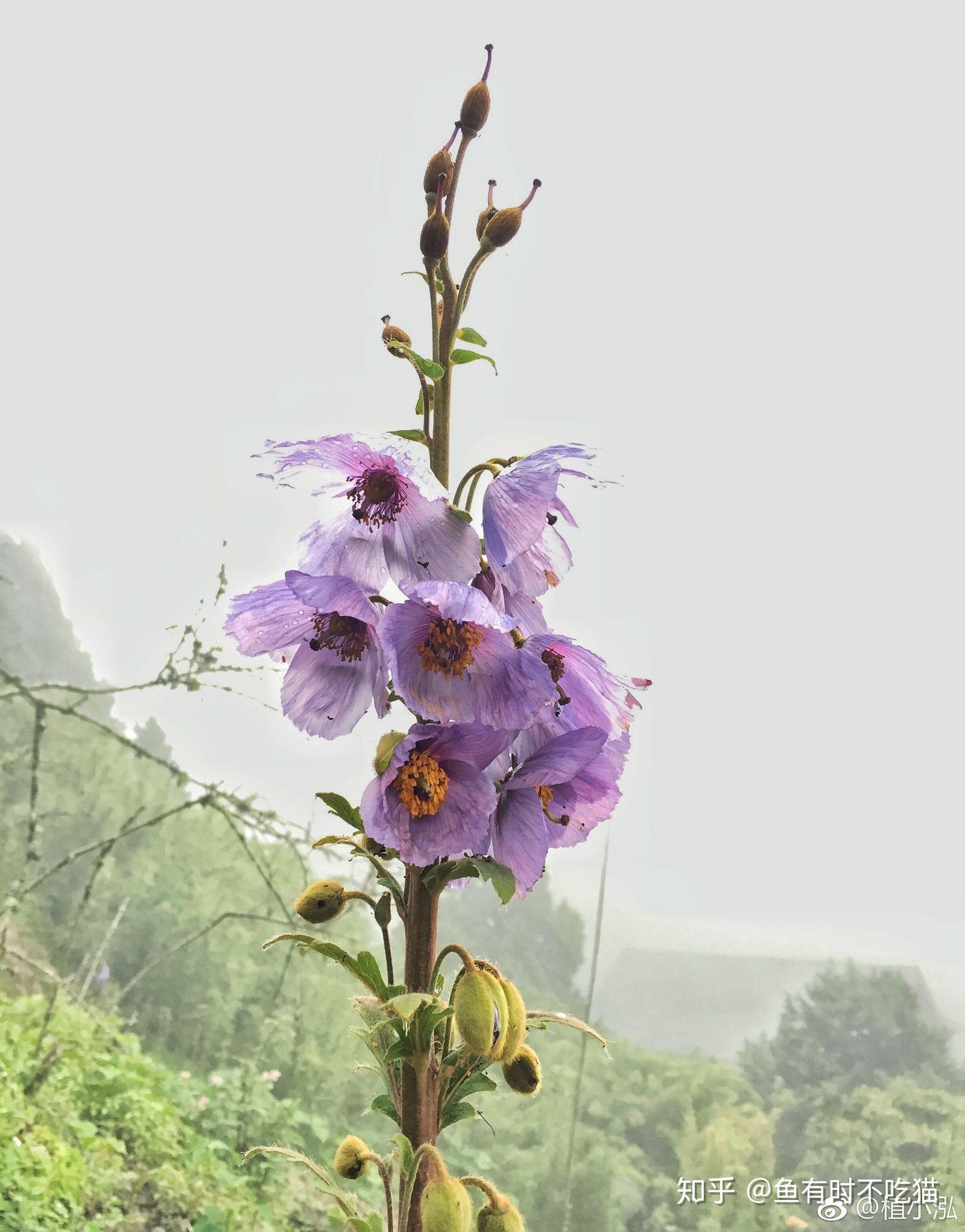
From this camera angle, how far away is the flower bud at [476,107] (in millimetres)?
498

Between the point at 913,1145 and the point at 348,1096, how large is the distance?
0.87 metres

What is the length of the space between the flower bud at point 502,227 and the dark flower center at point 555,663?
0.72 ft

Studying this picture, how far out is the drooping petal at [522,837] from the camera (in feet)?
1.42

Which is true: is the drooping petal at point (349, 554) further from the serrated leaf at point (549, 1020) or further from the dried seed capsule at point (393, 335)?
the serrated leaf at point (549, 1020)

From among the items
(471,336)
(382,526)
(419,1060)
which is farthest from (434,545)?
(419,1060)

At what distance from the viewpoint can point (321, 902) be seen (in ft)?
1.51

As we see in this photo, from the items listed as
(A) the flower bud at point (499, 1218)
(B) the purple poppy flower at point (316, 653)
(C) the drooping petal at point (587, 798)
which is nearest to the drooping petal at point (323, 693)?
(B) the purple poppy flower at point (316, 653)

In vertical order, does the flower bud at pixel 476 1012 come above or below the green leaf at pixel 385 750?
below

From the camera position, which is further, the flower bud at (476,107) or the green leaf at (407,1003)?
the flower bud at (476,107)

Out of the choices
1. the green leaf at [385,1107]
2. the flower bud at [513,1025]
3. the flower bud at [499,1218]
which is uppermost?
the flower bud at [513,1025]

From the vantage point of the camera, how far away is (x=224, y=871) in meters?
1.68

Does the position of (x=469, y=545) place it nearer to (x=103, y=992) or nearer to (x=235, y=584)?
(x=235, y=584)

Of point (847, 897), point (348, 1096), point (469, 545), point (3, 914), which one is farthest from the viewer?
point (348, 1096)

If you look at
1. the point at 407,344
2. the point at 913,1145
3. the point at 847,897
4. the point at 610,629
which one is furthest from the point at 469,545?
the point at 913,1145
